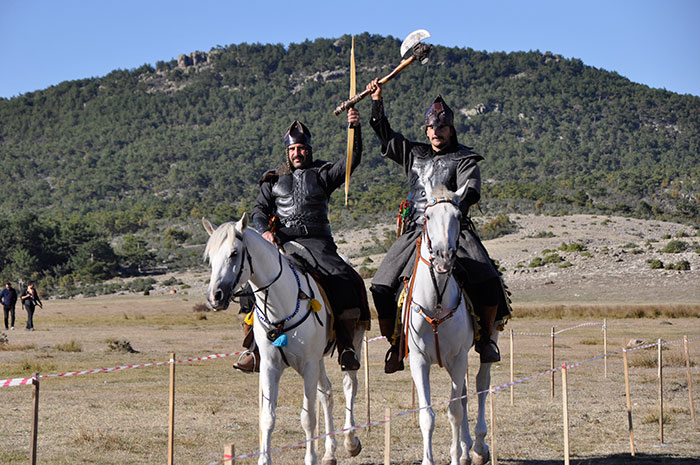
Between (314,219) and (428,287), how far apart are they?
2.28m

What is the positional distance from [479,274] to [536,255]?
5474 centimetres

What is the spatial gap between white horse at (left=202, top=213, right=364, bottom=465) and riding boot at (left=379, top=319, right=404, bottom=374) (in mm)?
696

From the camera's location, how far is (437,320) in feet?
29.5

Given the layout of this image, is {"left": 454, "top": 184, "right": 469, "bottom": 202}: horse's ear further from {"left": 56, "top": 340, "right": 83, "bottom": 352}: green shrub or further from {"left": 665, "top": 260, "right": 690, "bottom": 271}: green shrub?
{"left": 665, "top": 260, "right": 690, "bottom": 271}: green shrub

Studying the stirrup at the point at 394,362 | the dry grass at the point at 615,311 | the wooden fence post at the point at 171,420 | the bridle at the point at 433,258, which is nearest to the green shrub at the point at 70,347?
the wooden fence post at the point at 171,420

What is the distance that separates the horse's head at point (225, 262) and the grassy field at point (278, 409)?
3194mm

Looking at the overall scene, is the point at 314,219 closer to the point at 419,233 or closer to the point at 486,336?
the point at 419,233

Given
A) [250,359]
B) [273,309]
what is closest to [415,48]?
[273,309]

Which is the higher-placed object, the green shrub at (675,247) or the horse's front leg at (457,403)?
the green shrub at (675,247)

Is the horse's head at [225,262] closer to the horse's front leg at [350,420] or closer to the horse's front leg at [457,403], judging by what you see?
the horse's front leg at [457,403]

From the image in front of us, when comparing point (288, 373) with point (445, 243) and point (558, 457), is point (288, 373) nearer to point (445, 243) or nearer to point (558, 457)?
point (558, 457)

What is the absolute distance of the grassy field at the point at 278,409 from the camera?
36.4 feet

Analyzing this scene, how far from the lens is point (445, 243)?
8.37 metres

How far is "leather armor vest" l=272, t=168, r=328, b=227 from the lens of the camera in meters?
10.7
